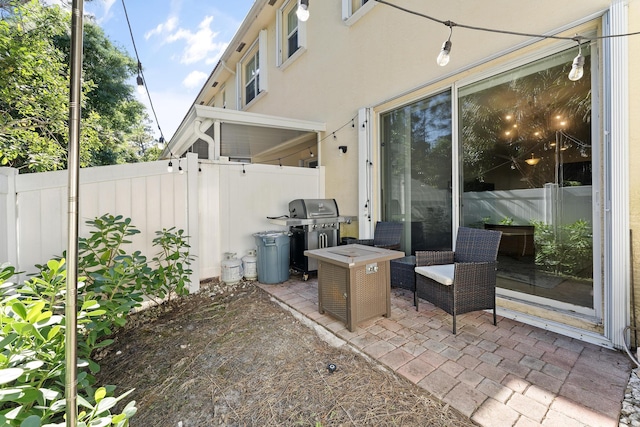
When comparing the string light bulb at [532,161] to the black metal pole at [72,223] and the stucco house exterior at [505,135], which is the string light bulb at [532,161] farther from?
the black metal pole at [72,223]

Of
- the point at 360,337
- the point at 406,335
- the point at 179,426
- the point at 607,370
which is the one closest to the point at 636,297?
the point at 607,370

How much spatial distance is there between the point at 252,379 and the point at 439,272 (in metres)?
2.03

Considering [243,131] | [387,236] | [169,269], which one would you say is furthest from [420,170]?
[169,269]

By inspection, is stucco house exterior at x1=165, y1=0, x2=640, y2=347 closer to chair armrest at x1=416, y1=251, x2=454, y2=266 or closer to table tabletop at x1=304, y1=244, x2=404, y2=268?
chair armrest at x1=416, y1=251, x2=454, y2=266

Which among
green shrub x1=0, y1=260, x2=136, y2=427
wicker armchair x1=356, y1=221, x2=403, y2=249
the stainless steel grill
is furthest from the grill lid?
green shrub x1=0, y1=260, x2=136, y2=427

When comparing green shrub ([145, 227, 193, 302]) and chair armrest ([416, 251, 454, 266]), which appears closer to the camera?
chair armrest ([416, 251, 454, 266])

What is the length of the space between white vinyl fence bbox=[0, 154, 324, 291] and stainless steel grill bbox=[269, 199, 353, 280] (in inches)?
28.5

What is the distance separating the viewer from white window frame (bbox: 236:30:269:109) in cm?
805

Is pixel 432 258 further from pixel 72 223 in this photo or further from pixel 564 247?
pixel 72 223

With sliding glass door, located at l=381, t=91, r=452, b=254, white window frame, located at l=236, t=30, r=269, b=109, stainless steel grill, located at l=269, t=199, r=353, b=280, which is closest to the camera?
sliding glass door, located at l=381, t=91, r=452, b=254

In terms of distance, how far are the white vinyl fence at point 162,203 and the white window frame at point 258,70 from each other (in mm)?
4322

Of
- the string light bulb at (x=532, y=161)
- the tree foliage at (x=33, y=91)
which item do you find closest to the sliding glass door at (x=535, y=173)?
the string light bulb at (x=532, y=161)

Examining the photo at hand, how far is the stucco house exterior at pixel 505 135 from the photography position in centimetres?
229

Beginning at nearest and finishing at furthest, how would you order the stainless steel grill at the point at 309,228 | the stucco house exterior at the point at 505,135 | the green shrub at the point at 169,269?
1. the stucco house exterior at the point at 505,135
2. the green shrub at the point at 169,269
3. the stainless steel grill at the point at 309,228
